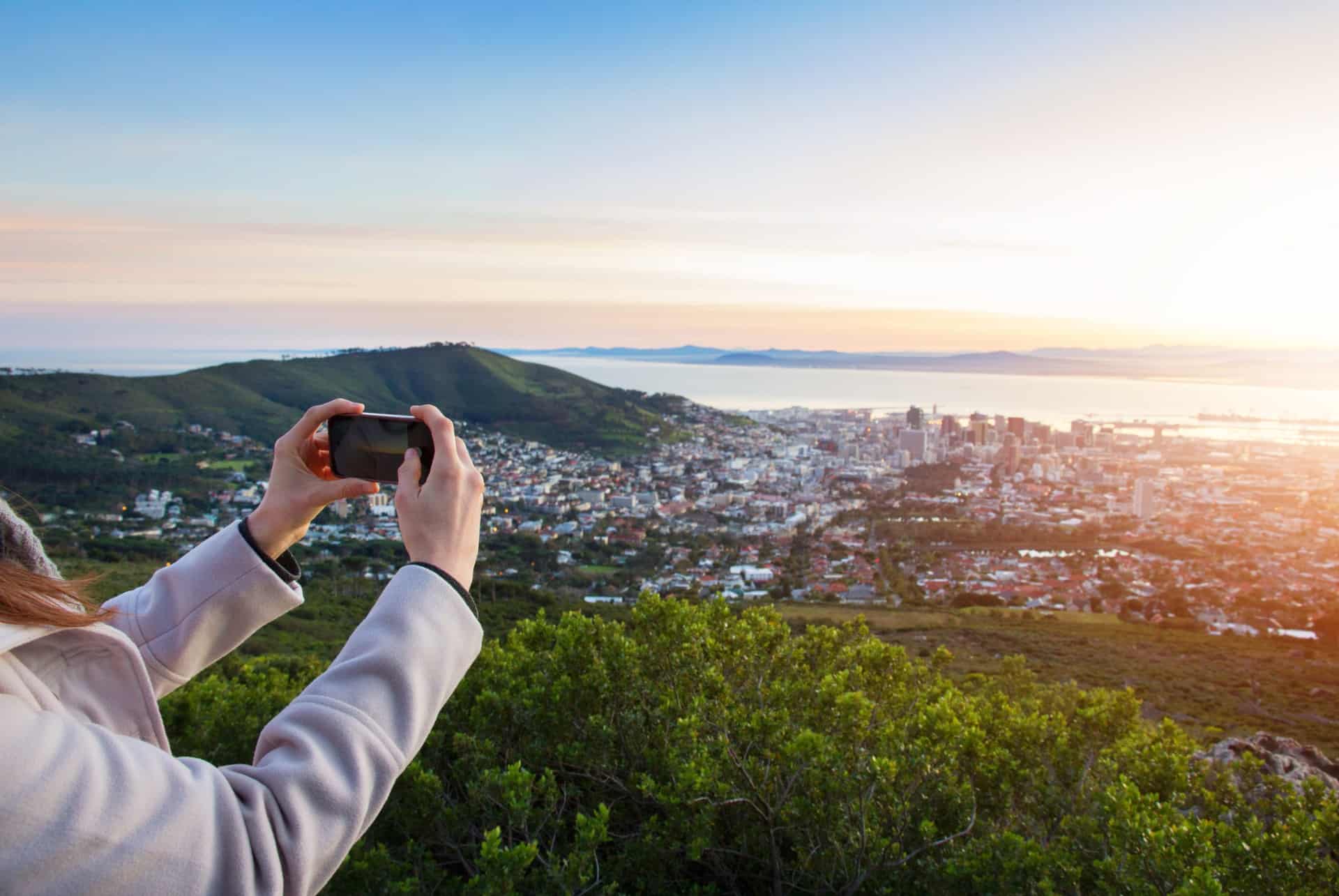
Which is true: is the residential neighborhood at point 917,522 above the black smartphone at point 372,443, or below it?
below

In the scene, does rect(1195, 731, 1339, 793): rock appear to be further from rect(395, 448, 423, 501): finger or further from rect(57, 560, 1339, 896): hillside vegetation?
rect(395, 448, 423, 501): finger

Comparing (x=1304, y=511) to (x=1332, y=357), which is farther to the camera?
(x=1332, y=357)

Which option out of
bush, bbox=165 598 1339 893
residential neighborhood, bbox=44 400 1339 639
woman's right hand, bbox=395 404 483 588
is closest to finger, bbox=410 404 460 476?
woman's right hand, bbox=395 404 483 588

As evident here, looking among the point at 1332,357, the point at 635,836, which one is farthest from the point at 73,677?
the point at 1332,357

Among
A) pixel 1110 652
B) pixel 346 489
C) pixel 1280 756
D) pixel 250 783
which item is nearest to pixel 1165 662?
pixel 1110 652

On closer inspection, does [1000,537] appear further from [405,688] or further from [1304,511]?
[405,688]

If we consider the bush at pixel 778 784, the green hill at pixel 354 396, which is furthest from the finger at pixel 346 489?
the green hill at pixel 354 396

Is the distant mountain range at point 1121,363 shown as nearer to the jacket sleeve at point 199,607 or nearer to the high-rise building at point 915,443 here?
the high-rise building at point 915,443
